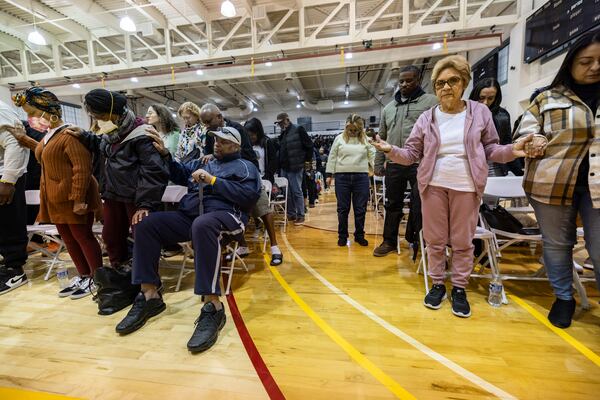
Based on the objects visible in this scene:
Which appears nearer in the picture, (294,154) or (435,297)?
(435,297)

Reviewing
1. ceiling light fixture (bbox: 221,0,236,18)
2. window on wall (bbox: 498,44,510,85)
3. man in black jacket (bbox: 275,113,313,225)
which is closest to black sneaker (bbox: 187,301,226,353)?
man in black jacket (bbox: 275,113,313,225)

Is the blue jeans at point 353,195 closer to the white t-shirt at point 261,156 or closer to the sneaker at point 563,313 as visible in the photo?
the white t-shirt at point 261,156

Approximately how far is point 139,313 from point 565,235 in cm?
270

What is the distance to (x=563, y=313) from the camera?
1664 millimetres

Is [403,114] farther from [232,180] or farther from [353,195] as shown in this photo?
[232,180]

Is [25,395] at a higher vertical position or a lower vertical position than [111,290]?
lower

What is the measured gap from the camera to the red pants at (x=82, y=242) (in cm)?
218

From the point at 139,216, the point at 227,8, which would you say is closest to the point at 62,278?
the point at 139,216

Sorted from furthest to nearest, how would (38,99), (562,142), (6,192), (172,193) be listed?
(172,193) → (6,192) → (38,99) → (562,142)

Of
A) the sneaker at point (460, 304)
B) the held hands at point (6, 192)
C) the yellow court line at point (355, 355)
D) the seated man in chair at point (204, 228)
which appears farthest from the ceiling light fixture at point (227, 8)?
the sneaker at point (460, 304)

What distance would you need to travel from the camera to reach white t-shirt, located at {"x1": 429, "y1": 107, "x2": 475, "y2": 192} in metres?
1.72

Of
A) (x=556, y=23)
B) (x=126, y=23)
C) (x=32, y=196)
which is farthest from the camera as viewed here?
(x=126, y=23)

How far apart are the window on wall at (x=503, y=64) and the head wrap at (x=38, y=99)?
837cm

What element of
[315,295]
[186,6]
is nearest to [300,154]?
[315,295]
